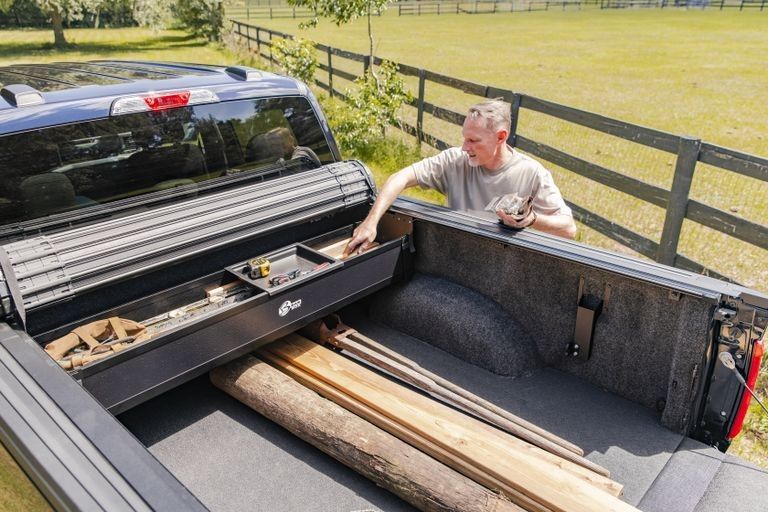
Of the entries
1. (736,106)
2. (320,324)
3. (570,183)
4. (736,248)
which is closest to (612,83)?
(736,106)

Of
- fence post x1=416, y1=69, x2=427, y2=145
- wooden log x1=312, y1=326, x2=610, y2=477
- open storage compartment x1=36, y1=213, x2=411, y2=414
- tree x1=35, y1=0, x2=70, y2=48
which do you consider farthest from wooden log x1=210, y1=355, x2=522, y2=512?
tree x1=35, y1=0, x2=70, y2=48

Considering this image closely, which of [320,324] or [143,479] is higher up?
[143,479]

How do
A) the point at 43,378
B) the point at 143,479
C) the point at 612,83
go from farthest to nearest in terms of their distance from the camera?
1. the point at 612,83
2. the point at 43,378
3. the point at 143,479

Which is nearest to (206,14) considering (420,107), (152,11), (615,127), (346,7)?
(152,11)

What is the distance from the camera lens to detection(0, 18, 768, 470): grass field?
8.55 metres

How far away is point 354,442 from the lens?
2734mm

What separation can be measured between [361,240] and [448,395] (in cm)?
112

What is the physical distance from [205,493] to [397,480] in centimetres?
82

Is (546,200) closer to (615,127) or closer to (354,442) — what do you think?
(354,442)

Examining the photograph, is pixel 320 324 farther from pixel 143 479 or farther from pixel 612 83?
pixel 612 83

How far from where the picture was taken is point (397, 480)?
8.43ft

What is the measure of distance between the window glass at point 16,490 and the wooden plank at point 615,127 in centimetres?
535

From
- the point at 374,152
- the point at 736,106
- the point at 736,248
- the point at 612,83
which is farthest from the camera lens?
the point at 612,83

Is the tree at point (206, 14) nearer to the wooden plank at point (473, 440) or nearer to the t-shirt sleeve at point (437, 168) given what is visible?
the t-shirt sleeve at point (437, 168)
